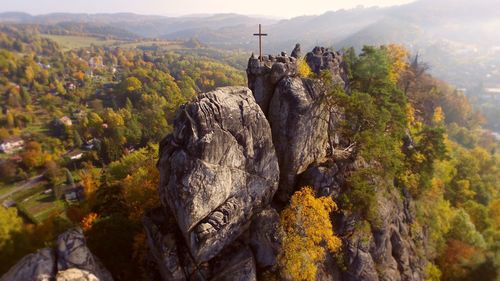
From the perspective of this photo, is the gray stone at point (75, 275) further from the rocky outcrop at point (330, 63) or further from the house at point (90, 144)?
the house at point (90, 144)

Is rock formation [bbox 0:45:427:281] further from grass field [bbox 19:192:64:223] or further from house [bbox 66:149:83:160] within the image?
house [bbox 66:149:83:160]

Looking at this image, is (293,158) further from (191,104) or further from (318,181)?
(191,104)

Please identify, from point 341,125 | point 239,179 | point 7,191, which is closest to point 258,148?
point 239,179

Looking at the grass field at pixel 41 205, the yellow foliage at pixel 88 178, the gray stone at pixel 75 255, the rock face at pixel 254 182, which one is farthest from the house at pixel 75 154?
the rock face at pixel 254 182

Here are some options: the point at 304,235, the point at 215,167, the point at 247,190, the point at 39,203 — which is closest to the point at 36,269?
the point at 215,167

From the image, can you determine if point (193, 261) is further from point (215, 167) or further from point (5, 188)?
point (5, 188)
